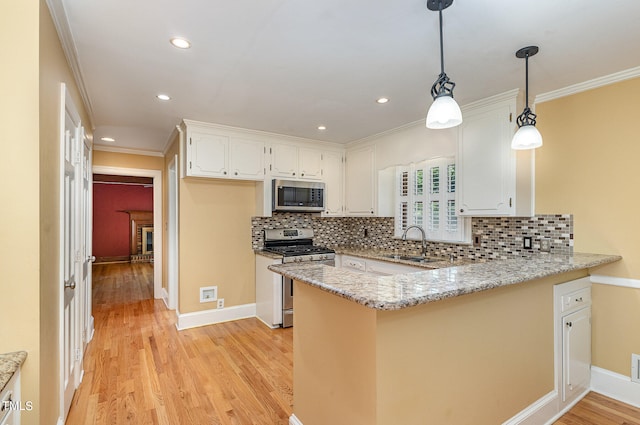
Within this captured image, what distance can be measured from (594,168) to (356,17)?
2.16 m

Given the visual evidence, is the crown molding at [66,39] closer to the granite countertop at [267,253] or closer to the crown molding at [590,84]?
the granite countertop at [267,253]

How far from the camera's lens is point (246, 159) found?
3.76m

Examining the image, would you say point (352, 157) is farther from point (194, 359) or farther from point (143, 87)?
point (194, 359)

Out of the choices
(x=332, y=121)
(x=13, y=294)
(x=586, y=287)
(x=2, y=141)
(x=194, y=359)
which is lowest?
(x=194, y=359)

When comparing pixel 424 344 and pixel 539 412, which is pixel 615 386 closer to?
pixel 539 412

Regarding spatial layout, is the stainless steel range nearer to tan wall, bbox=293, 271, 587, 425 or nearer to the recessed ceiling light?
tan wall, bbox=293, 271, 587, 425

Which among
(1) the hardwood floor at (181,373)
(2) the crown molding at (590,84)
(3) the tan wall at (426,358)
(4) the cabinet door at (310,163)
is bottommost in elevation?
(1) the hardwood floor at (181,373)

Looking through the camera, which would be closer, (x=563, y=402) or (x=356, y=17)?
(x=356, y=17)

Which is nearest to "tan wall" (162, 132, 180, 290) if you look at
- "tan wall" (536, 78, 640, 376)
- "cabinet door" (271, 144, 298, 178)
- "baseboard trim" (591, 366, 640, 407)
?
"cabinet door" (271, 144, 298, 178)

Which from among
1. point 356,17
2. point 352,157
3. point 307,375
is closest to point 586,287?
point 307,375

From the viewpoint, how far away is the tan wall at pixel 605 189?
7.38ft

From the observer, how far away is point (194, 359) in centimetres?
293

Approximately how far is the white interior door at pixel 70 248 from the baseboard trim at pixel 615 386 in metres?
3.68

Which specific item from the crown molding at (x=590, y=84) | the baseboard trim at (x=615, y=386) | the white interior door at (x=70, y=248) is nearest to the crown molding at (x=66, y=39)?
the white interior door at (x=70, y=248)
